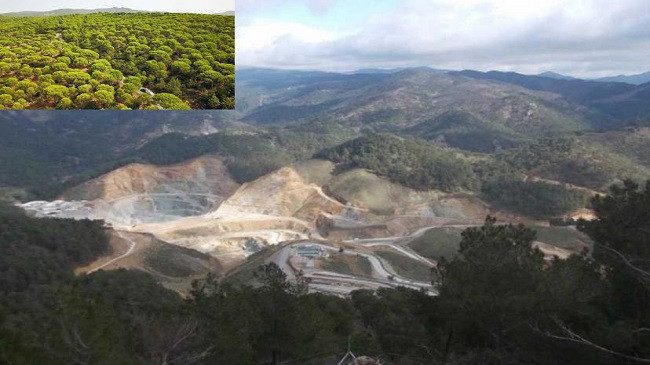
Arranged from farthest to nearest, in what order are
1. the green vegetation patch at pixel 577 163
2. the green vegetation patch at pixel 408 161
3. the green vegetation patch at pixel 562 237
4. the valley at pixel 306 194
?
the green vegetation patch at pixel 408 161 → the green vegetation patch at pixel 577 163 → the green vegetation patch at pixel 562 237 → the valley at pixel 306 194

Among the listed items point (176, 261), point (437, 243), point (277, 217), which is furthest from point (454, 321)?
point (277, 217)

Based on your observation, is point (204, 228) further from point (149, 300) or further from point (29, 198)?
point (149, 300)

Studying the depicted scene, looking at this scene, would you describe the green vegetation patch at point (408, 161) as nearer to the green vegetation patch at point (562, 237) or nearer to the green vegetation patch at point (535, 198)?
the green vegetation patch at point (535, 198)

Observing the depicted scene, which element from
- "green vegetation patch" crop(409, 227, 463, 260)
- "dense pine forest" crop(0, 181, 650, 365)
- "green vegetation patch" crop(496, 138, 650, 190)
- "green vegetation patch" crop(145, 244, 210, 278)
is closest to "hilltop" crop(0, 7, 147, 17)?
"dense pine forest" crop(0, 181, 650, 365)

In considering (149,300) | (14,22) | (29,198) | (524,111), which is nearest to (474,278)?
(14,22)

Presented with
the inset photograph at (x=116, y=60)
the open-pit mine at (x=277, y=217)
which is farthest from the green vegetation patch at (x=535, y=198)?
the inset photograph at (x=116, y=60)
